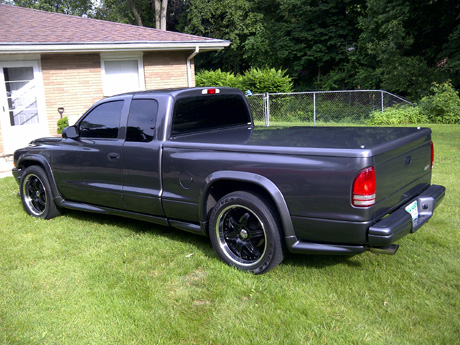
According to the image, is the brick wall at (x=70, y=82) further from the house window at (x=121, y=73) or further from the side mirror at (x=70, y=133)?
the side mirror at (x=70, y=133)

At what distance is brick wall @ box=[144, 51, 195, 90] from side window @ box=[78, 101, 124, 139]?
863 cm

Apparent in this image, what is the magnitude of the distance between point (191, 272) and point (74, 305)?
3.62 ft

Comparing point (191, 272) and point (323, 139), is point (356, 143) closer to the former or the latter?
point (323, 139)

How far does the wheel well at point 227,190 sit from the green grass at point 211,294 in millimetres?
587

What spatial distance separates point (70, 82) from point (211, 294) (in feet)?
36.0

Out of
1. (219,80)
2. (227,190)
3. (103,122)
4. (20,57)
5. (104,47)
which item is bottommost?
(227,190)

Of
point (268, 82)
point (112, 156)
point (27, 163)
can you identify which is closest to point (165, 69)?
point (268, 82)

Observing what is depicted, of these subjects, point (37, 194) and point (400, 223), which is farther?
point (37, 194)

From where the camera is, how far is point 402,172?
4.07 metres

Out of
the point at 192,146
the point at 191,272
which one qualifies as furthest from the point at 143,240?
the point at 192,146

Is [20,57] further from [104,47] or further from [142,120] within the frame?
[142,120]

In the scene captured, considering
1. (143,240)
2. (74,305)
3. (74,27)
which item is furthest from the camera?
(74,27)

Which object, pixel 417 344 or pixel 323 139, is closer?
pixel 417 344

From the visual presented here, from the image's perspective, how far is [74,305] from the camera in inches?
151
